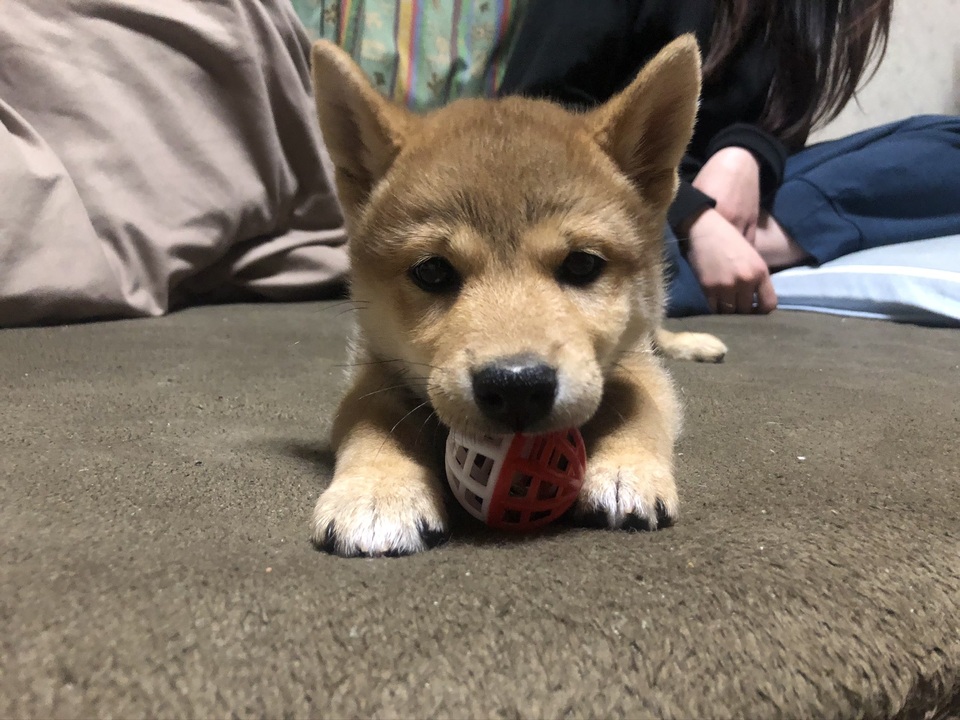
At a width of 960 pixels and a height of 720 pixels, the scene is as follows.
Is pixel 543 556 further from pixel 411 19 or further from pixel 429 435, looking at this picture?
pixel 411 19

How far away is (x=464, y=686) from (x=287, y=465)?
732mm

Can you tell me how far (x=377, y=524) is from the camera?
3.19ft

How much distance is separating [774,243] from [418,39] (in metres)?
1.93

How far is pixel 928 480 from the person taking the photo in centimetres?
114

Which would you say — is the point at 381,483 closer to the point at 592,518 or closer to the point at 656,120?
the point at 592,518

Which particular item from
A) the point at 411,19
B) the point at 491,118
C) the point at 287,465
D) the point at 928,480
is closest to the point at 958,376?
the point at 928,480

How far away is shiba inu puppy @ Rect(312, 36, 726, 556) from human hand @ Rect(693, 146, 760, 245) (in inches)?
62.6

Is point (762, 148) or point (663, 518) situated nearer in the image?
point (663, 518)

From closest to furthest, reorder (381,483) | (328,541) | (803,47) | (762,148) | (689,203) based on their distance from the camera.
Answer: (328,541), (381,483), (689,203), (762,148), (803,47)

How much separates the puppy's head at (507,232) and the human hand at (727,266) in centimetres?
144

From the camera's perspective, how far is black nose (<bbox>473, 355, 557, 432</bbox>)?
3.19ft

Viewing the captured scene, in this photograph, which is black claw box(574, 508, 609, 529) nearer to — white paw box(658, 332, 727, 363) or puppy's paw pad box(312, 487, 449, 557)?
puppy's paw pad box(312, 487, 449, 557)

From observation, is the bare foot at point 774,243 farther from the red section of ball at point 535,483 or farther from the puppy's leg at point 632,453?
the red section of ball at point 535,483

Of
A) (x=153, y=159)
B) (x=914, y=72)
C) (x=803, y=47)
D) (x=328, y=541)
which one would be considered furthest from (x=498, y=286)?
(x=914, y=72)
